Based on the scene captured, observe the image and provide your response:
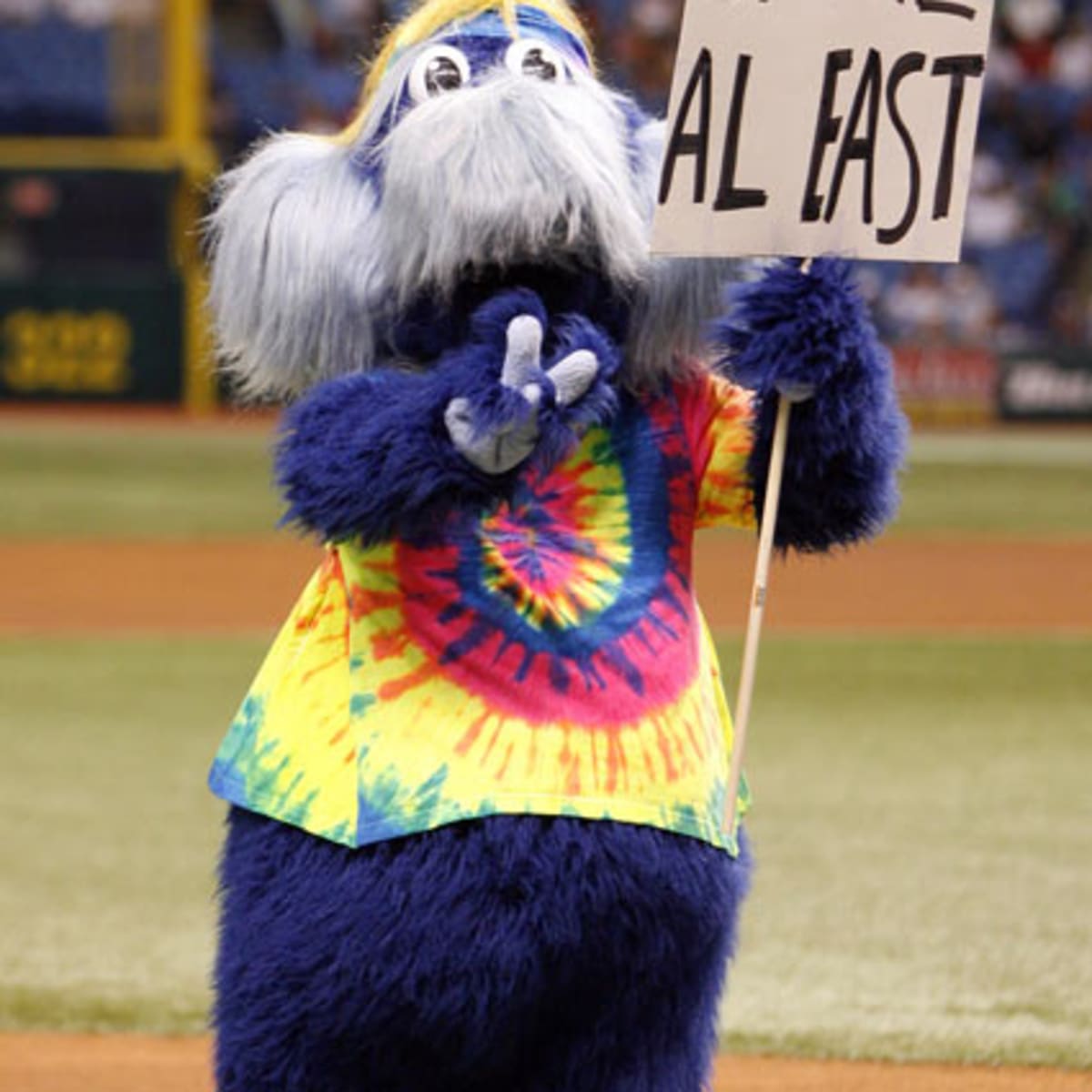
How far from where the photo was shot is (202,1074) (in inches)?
197

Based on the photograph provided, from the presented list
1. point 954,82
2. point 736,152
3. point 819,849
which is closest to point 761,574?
point 736,152

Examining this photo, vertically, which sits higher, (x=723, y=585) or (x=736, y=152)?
(x=736, y=152)

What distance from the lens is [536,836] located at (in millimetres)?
3137

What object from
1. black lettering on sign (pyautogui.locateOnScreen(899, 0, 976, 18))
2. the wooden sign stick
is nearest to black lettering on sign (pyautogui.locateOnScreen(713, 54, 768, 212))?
the wooden sign stick

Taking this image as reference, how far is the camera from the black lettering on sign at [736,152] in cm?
327

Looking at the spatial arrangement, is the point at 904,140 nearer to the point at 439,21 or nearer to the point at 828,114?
the point at 828,114

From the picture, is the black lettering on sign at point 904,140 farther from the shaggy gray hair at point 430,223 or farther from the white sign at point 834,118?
the shaggy gray hair at point 430,223

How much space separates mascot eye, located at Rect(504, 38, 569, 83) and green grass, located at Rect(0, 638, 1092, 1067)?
2.51 meters

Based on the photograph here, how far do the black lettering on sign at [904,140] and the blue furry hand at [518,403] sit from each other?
0.47 m

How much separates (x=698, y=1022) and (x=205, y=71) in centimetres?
2611

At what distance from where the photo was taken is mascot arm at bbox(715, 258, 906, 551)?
126 inches

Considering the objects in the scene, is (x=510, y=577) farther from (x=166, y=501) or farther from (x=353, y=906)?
(x=166, y=501)

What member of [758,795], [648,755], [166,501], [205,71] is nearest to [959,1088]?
[648,755]

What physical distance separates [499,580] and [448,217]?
433mm
